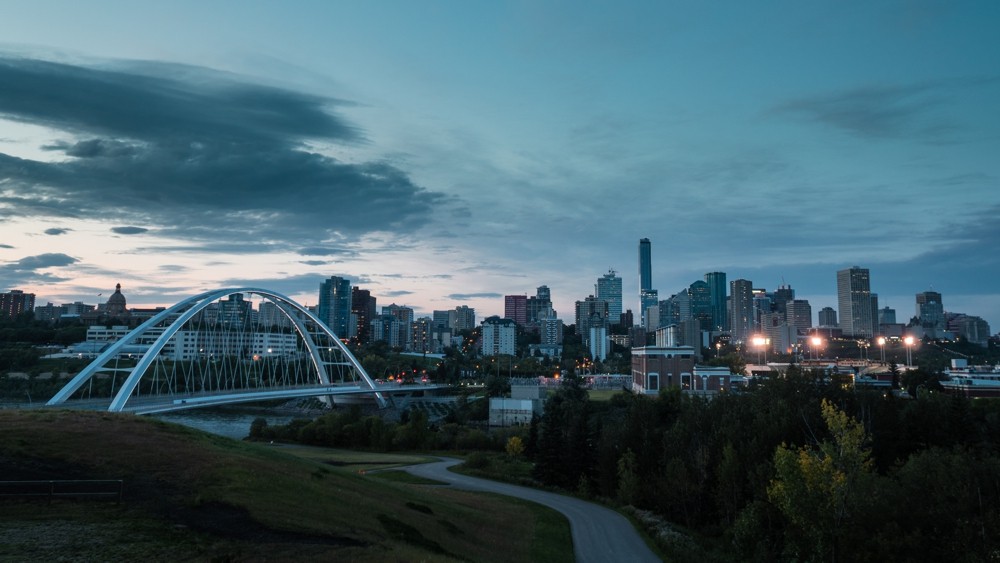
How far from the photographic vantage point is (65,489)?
21.7m

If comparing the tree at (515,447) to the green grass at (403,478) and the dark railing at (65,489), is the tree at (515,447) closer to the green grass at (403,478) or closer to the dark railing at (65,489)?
the green grass at (403,478)

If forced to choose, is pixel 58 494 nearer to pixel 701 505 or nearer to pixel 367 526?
pixel 367 526

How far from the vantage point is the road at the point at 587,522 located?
33.5 meters

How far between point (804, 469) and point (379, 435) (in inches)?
2554

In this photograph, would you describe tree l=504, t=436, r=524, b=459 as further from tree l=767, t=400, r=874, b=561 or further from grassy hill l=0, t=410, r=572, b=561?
tree l=767, t=400, r=874, b=561

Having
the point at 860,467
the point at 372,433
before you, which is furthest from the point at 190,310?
the point at 860,467

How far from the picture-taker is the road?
110 ft

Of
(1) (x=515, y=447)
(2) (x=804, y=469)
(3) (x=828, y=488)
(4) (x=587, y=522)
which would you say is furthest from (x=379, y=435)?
(3) (x=828, y=488)

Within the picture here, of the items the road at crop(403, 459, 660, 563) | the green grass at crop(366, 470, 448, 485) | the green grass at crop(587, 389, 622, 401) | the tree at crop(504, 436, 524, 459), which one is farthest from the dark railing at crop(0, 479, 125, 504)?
the green grass at crop(587, 389, 622, 401)

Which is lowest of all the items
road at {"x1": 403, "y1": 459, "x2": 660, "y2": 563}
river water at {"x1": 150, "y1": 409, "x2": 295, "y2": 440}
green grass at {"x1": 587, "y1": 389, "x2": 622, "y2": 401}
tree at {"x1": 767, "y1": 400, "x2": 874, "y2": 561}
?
river water at {"x1": 150, "y1": 409, "x2": 295, "y2": 440}

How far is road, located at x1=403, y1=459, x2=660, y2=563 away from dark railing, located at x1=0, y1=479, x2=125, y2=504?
70.8ft

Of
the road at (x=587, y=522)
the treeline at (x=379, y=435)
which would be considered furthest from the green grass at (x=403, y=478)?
the treeline at (x=379, y=435)

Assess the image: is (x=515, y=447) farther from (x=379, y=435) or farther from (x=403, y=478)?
(x=379, y=435)

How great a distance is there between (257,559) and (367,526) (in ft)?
22.5
